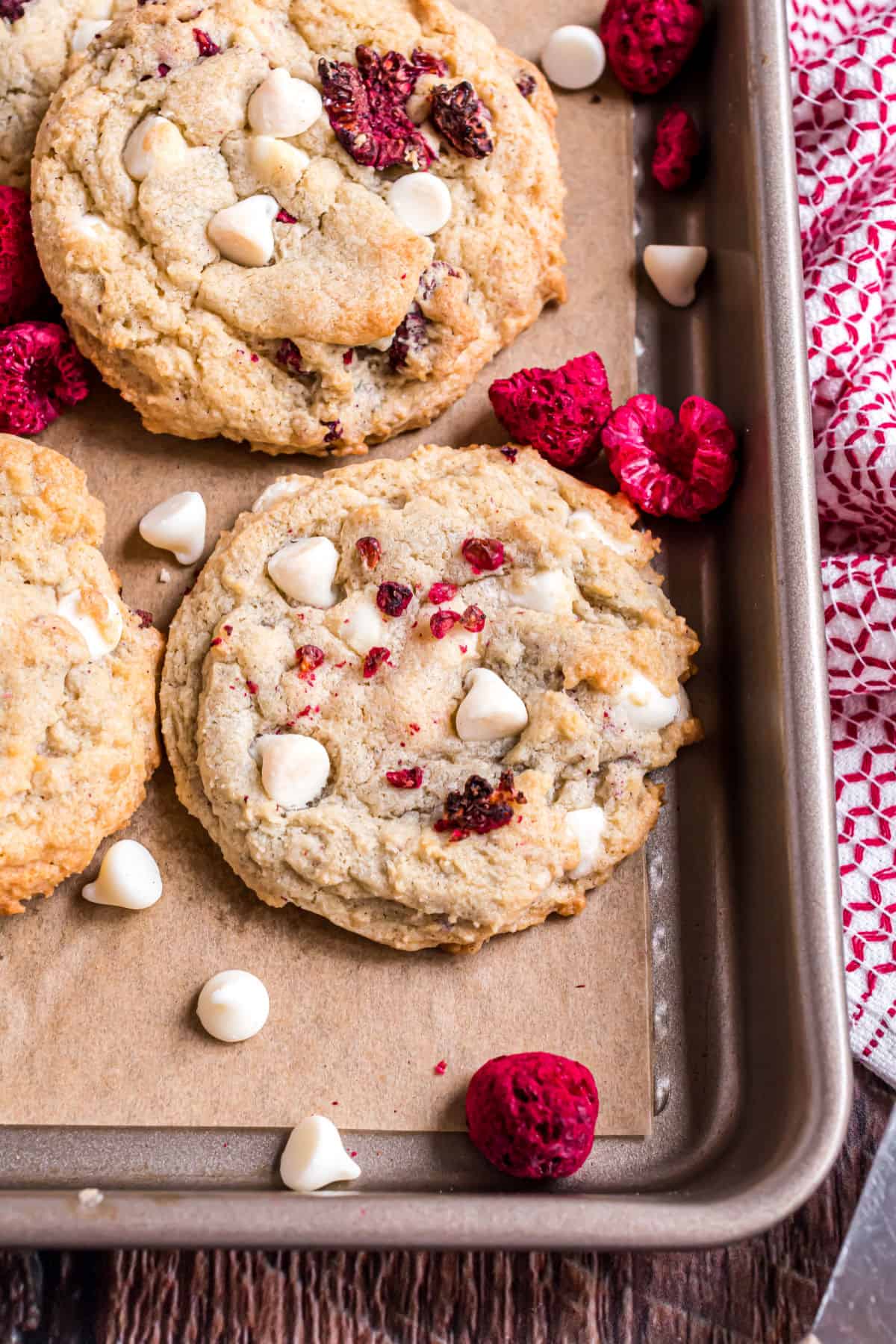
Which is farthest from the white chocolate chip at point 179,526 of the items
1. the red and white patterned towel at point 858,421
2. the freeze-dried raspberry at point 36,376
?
the red and white patterned towel at point 858,421

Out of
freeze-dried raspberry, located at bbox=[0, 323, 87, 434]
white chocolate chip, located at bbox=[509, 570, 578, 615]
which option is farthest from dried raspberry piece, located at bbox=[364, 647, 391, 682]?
freeze-dried raspberry, located at bbox=[0, 323, 87, 434]

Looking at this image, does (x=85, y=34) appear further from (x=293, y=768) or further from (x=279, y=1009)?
(x=279, y=1009)

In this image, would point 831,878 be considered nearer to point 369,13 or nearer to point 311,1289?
point 311,1289

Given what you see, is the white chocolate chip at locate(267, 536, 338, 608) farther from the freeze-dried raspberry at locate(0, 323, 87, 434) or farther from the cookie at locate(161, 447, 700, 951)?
the freeze-dried raspberry at locate(0, 323, 87, 434)

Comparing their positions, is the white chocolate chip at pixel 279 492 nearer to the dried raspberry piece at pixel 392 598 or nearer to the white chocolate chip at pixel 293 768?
the dried raspberry piece at pixel 392 598

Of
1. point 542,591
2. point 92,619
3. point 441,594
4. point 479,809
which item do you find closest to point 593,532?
point 542,591

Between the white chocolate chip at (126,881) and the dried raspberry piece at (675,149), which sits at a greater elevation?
the dried raspberry piece at (675,149)
